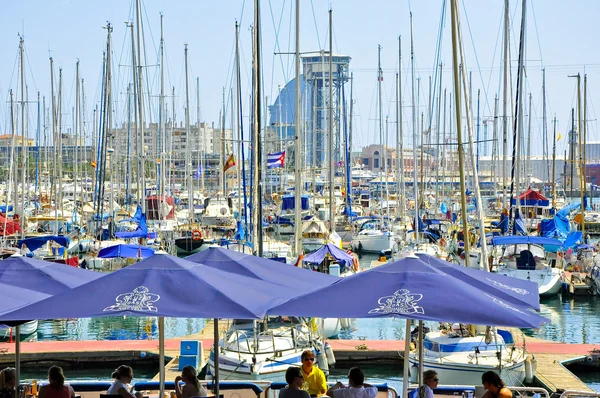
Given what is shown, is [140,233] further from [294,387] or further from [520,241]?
[294,387]

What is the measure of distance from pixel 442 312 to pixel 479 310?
0.39 meters

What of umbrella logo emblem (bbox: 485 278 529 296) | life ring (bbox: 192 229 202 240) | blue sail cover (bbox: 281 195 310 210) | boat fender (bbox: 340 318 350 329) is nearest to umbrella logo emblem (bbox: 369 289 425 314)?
umbrella logo emblem (bbox: 485 278 529 296)

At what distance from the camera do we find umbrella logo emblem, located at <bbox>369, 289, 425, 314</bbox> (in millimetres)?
9234

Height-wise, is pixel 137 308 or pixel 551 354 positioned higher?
pixel 137 308

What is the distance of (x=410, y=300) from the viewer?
9406 millimetres

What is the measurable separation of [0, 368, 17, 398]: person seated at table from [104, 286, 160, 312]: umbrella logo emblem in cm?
268

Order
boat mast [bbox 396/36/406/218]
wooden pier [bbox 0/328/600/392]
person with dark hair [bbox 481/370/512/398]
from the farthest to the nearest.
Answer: boat mast [bbox 396/36/406/218], wooden pier [bbox 0/328/600/392], person with dark hair [bbox 481/370/512/398]

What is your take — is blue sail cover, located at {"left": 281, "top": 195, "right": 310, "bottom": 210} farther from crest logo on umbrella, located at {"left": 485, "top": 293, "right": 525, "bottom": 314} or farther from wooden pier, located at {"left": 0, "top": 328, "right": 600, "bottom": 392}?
crest logo on umbrella, located at {"left": 485, "top": 293, "right": 525, "bottom": 314}

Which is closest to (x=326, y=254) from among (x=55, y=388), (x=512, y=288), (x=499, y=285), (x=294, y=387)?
(x=512, y=288)

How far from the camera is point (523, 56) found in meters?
32.7

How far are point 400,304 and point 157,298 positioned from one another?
2578 millimetres

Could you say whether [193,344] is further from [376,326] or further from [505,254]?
[505,254]

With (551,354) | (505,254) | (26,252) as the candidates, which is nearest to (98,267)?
(26,252)

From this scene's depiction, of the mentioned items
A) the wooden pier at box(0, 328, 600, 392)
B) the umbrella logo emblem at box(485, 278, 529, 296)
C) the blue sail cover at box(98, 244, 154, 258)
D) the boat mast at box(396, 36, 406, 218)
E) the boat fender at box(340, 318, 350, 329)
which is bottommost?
the boat fender at box(340, 318, 350, 329)
